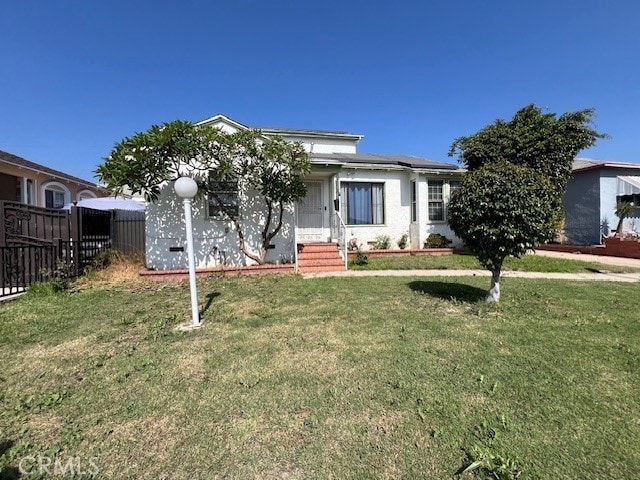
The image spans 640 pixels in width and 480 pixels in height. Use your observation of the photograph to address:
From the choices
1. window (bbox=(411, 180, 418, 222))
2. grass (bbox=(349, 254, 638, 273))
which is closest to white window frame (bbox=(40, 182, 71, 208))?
grass (bbox=(349, 254, 638, 273))

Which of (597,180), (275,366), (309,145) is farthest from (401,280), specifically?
(597,180)

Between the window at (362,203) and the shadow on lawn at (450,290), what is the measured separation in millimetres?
5705

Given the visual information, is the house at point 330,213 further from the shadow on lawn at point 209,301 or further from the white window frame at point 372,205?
the shadow on lawn at point 209,301

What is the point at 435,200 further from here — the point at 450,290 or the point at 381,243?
the point at 450,290

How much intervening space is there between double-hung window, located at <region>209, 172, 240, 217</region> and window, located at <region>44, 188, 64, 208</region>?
11973mm

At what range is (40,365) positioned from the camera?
3584 millimetres

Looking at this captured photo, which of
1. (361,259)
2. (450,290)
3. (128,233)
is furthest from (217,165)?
(450,290)

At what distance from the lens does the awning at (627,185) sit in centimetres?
1362

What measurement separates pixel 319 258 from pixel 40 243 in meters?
7.40

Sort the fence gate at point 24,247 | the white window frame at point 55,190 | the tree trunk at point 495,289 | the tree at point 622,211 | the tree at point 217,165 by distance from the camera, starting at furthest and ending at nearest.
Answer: the white window frame at point 55,190 → the tree at point 622,211 → the tree at point 217,165 → the fence gate at point 24,247 → the tree trunk at point 495,289

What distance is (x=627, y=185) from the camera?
541 inches

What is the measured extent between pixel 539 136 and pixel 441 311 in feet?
35.8

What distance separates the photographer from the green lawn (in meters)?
2.13

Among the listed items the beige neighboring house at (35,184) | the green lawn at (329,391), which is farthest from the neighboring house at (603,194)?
the beige neighboring house at (35,184)
